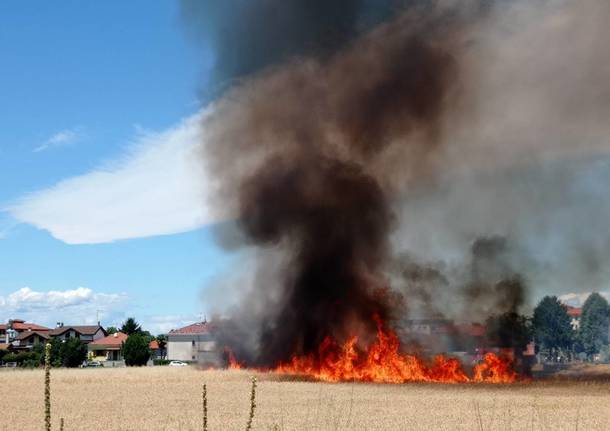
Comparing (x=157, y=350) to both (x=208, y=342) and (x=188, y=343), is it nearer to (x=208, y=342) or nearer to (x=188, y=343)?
(x=188, y=343)

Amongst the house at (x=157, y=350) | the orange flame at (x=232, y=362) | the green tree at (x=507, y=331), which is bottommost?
the house at (x=157, y=350)

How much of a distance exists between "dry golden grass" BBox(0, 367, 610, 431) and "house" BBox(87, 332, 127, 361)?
95.9m

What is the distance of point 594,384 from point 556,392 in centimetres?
916

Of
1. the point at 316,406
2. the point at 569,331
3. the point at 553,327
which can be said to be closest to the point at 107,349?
the point at 553,327

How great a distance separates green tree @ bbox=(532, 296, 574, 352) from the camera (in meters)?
152

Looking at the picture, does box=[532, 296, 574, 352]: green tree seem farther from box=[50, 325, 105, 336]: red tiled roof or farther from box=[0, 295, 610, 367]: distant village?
box=[50, 325, 105, 336]: red tiled roof

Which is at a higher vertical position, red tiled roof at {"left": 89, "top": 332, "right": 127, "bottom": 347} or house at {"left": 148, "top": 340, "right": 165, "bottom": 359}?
red tiled roof at {"left": 89, "top": 332, "right": 127, "bottom": 347}

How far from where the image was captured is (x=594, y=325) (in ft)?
540

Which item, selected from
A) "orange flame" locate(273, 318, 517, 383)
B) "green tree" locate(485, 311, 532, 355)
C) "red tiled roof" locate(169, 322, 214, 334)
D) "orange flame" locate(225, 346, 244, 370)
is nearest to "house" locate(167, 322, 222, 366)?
"red tiled roof" locate(169, 322, 214, 334)

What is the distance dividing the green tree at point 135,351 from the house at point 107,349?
148 feet

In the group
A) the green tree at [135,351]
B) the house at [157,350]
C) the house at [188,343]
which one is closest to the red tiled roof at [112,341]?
the house at [157,350]

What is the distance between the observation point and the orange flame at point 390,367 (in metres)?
52.3

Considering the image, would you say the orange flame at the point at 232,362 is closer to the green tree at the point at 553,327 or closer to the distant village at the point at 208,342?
the distant village at the point at 208,342

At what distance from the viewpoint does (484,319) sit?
74.6 meters
